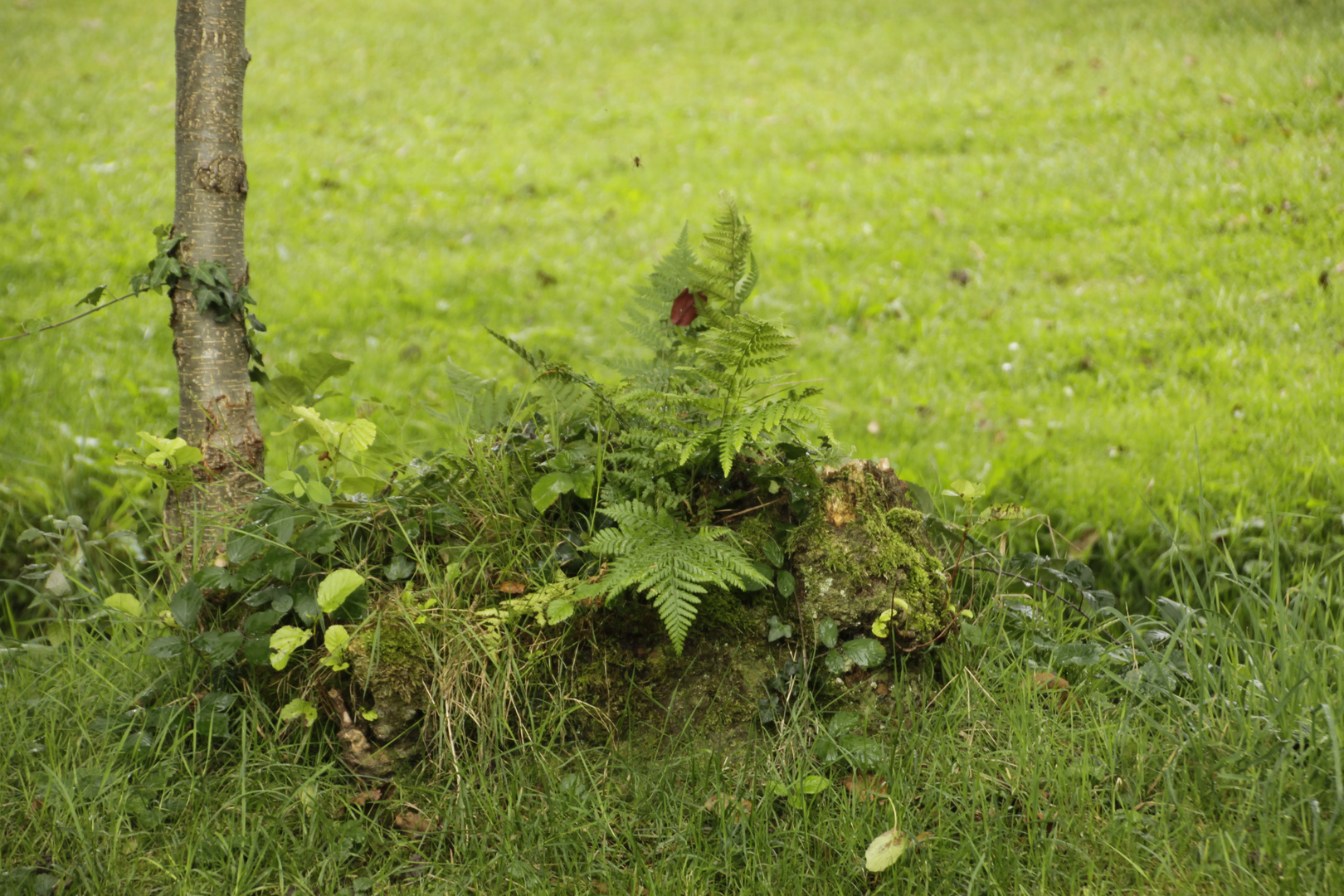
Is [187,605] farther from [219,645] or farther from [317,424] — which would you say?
[317,424]

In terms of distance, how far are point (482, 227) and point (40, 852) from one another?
20.7 feet

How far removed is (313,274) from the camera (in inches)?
255

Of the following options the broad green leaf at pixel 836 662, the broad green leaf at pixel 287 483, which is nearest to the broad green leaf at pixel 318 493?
the broad green leaf at pixel 287 483

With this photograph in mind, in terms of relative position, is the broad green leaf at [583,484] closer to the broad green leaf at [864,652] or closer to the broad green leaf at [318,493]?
the broad green leaf at [318,493]

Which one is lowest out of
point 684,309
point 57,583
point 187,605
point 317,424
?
point 57,583

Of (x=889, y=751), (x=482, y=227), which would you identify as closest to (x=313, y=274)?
(x=482, y=227)

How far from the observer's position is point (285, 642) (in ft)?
7.09

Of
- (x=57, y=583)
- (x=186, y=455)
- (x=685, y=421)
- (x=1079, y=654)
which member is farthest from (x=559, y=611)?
(x=57, y=583)

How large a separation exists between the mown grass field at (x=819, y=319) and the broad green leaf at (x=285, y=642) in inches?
9.1

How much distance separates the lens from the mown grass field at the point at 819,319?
2.00 metres

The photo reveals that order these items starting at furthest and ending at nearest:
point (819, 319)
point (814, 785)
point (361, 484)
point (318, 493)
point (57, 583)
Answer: point (819, 319), point (57, 583), point (361, 484), point (318, 493), point (814, 785)

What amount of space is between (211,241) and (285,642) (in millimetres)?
1259

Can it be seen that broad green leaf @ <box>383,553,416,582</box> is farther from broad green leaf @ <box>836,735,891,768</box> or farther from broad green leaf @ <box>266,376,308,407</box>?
broad green leaf @ <box>836,735,891,768</box>

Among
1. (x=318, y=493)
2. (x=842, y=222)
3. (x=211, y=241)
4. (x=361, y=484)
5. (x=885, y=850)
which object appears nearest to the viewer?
(x=885, y=850)
